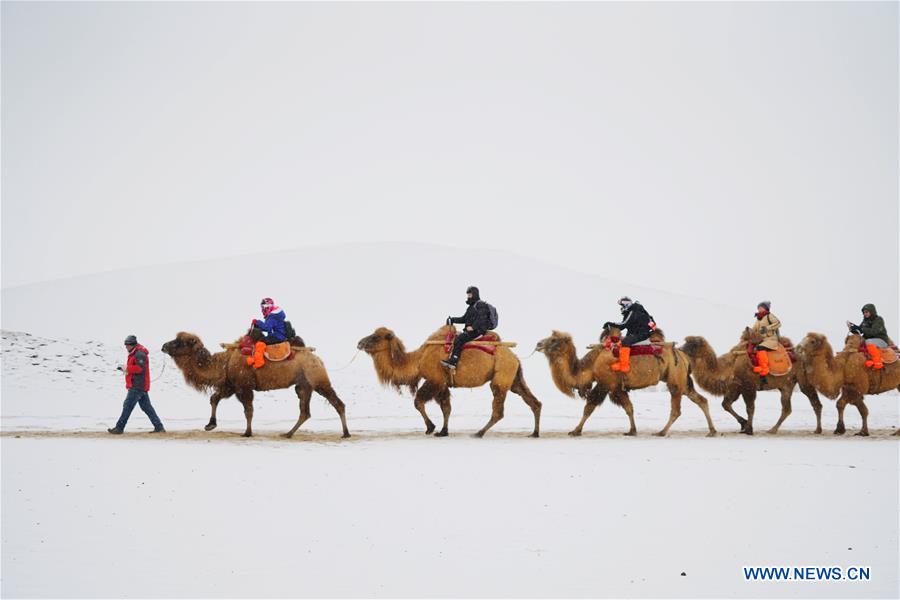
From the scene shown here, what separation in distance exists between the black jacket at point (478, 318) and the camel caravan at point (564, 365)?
19mm

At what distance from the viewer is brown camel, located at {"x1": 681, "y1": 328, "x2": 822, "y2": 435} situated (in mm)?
15516

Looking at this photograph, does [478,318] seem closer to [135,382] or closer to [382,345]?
[382,345]

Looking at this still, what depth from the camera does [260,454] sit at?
11484 millimetres

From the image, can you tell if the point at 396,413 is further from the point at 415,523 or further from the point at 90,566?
the point at 90,566

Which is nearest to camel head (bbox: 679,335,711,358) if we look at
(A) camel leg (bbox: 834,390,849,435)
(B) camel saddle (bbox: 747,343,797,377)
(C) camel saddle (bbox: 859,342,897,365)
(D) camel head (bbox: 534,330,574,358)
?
(B) camel saddle (bbox: 747,343,797,377)

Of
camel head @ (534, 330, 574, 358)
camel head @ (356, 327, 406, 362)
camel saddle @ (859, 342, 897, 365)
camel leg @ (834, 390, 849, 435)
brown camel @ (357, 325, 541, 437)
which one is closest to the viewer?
brown camel @ (357, 325, 541, 437)

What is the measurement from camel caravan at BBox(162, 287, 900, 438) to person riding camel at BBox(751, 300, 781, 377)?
0.06ft

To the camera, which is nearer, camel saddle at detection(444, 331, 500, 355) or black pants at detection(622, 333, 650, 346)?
camel saddle at detection(444, 331, 500, 355)

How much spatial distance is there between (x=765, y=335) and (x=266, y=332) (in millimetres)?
8804

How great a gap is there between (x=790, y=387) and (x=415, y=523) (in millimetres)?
10069

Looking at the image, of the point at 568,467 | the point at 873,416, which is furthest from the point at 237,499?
the point at 873,416

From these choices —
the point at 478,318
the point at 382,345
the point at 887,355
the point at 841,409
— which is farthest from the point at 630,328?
the point at 887,355

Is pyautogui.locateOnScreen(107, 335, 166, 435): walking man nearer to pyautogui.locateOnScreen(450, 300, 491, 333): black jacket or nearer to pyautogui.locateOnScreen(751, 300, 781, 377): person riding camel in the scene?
pyautogui.locateOnScreen(450, 300, 491, 333): black jacket

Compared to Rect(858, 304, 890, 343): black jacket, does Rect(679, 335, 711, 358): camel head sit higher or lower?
lower
